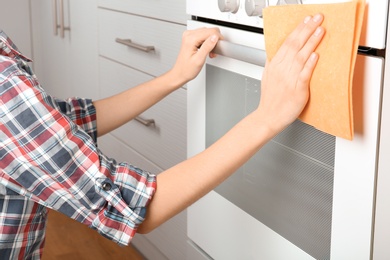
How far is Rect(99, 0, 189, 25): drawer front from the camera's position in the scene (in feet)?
4.93

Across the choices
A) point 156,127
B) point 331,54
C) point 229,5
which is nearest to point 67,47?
point 156,127

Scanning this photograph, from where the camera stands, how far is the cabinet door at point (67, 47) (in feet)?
7.22

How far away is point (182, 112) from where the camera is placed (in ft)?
5.22

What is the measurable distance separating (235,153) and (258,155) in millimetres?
170

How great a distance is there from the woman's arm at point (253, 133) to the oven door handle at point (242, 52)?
0.05 meters

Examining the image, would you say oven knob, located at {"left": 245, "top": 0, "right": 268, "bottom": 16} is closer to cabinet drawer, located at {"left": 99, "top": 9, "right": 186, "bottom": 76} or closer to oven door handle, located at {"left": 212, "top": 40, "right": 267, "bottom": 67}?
oven door handle, located at {"left": 212, "top": 40, "right": 267, "bottom": 67}

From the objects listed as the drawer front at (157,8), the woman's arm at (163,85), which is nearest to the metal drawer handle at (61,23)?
the drawer front at (157,8)

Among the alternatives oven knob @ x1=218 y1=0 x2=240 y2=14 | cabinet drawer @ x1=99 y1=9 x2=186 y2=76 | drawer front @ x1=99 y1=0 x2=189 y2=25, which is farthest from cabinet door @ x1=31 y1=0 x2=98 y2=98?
oven knob @ x1=218 y1=0 x2=240 y2=14

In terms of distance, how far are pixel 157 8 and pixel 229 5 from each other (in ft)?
1.97

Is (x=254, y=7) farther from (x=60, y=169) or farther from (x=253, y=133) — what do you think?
(x=60, y=169)

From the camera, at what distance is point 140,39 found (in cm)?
175

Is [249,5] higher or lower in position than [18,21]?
higher

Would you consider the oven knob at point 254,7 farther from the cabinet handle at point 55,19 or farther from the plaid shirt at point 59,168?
the cabinet handle at point 55,19

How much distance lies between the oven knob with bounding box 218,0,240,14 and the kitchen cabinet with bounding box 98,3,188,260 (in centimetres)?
45
